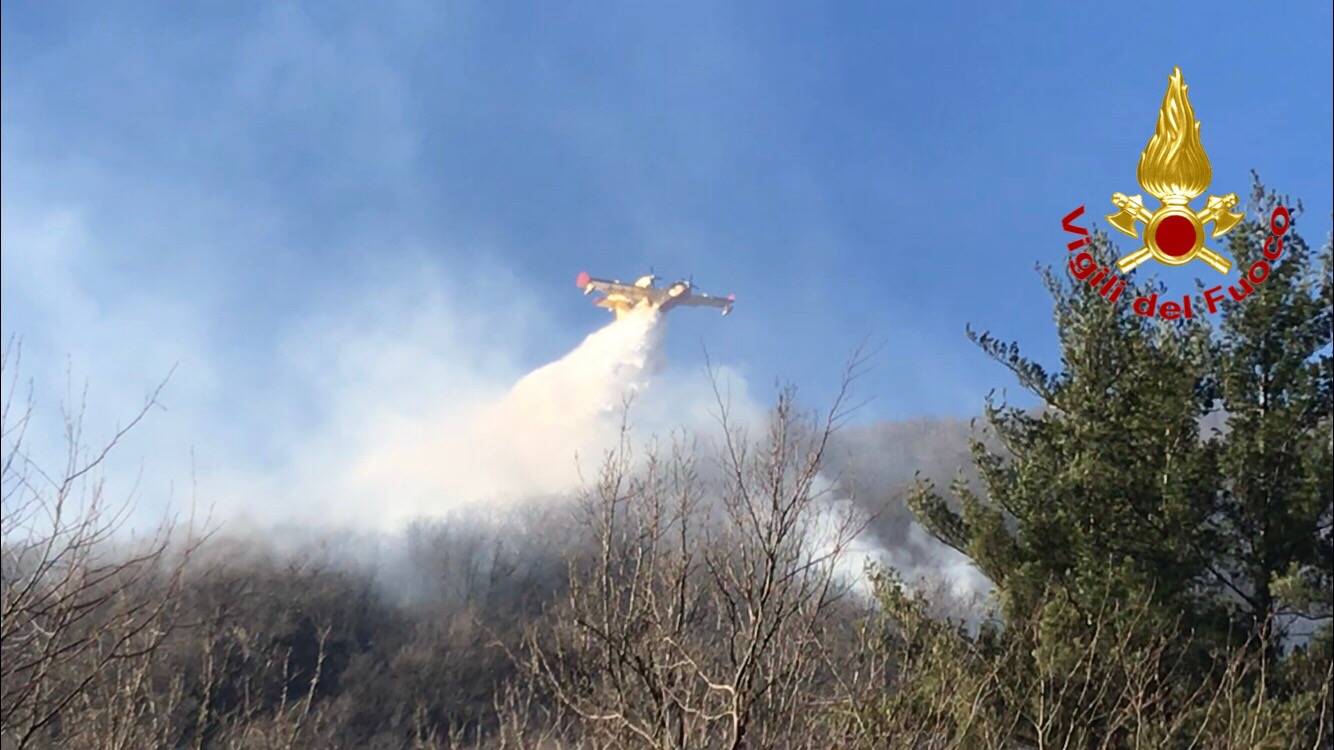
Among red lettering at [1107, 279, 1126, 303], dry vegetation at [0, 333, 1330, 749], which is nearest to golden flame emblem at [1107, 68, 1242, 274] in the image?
red lettering at [1107, 279, 1126, 303]

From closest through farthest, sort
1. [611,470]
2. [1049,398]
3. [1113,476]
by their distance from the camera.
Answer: [611,470], [1113,476], [1049,398]

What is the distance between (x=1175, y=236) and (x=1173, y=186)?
104 centimetres

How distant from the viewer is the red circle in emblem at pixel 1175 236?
10.4 m

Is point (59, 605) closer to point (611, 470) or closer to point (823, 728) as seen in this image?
point (611, 470)

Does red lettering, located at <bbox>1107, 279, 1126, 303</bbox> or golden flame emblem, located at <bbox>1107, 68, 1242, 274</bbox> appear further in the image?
red lettering, located at <bbox>1107, 279, 1126, 303</bbox>

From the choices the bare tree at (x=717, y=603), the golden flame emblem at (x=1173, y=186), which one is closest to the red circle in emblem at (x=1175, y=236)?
the golden flame emblem at (x=1173, y=186)

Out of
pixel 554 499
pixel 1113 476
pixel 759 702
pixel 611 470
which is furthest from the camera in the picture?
pixel 554 499

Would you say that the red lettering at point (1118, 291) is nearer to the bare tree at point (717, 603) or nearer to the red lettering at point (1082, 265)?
the red lettering at point (1082, 265)

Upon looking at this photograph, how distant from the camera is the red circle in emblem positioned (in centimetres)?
1043

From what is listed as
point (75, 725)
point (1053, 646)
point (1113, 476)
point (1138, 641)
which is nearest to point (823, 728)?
point (1053, 646)

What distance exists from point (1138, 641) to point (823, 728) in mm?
3676

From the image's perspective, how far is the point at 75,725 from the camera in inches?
306

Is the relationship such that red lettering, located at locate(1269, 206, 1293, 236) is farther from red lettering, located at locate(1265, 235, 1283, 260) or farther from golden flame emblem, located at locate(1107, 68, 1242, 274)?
golden flame emblem, located at locate(1107, 68, 1242, 274)

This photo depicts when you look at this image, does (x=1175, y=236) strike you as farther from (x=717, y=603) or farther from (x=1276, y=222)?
(x=717, y=603)
